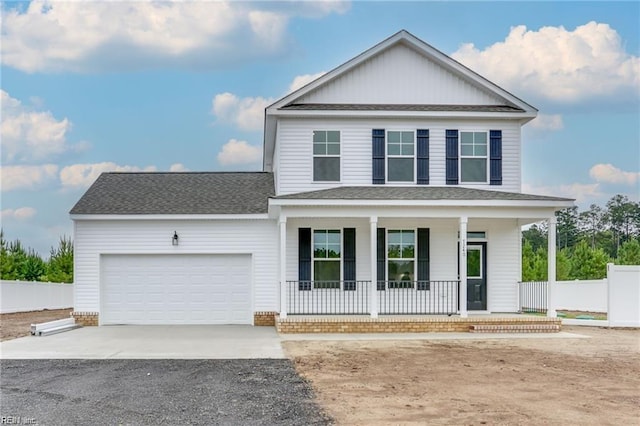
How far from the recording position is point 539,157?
19812 millimetres

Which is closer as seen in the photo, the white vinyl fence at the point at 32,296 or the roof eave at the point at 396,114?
the roof eave at the point at 396,114

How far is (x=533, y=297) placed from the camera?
17.5 metres

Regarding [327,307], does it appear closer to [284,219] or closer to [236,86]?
[284,219]

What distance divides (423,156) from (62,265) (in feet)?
82.5

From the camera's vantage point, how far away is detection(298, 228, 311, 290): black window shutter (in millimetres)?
16984

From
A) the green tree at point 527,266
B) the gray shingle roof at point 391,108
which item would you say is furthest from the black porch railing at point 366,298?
the green tree at point 527,266

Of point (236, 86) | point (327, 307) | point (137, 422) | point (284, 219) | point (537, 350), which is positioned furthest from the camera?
point (236, 86)

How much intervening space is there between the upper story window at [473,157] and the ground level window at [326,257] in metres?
3.90

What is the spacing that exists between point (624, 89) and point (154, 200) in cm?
1732

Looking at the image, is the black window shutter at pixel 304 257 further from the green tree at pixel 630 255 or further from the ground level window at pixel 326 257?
the green tree at pixel 630 255

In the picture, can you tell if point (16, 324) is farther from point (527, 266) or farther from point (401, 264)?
point (527, 266)

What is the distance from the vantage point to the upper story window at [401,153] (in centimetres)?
1756

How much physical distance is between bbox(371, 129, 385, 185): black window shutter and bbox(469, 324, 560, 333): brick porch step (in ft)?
15.0

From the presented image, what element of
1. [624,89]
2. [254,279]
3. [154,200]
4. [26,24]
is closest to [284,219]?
[254,279]
